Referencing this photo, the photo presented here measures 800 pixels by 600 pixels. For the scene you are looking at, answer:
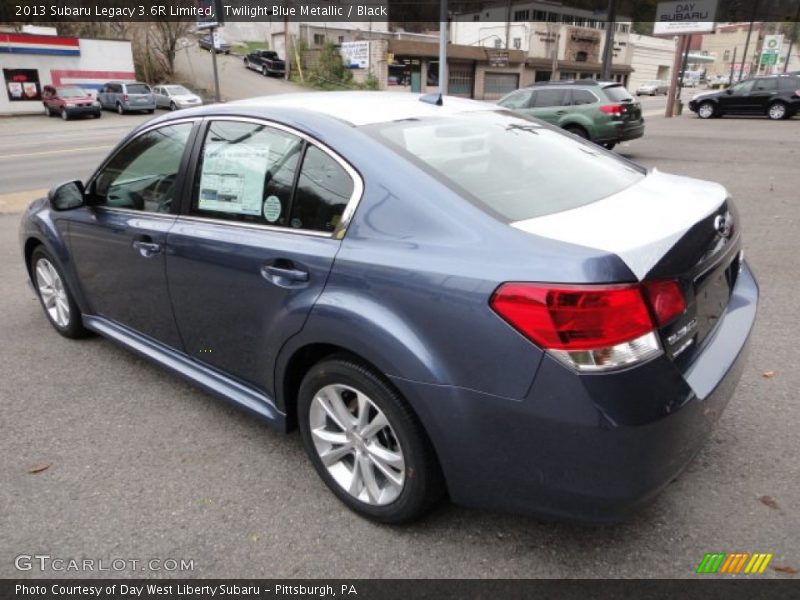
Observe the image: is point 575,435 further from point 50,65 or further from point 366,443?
point 50,65

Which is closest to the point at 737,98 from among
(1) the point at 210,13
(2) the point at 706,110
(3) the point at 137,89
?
(2) the point at 706,110

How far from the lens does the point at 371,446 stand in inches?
94.6

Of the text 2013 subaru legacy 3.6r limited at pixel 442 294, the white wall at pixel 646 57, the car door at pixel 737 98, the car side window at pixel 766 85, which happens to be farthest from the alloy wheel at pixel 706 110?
the white wall at pixel 646 57

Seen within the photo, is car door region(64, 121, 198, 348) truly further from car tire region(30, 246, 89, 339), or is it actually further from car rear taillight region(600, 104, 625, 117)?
car rear taillight region(600, 104, 625, 117)

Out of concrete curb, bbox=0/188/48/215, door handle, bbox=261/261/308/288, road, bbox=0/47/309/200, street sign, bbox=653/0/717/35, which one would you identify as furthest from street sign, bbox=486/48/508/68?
door handle, bbox=261/261/308/288

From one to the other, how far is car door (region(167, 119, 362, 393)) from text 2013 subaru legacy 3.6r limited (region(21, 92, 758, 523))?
0.4 inches

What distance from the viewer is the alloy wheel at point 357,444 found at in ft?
7.73

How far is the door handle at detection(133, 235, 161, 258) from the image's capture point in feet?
10.3

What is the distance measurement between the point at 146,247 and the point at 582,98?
12.3m

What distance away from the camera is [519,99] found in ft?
48.9

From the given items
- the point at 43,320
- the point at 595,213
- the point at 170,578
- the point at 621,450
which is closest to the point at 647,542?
the point at 621,450

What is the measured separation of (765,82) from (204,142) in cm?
2700

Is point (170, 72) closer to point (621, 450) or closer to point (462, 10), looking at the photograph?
point (462, 10)

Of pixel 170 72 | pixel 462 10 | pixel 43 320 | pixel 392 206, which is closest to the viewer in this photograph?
pixel 392 206
